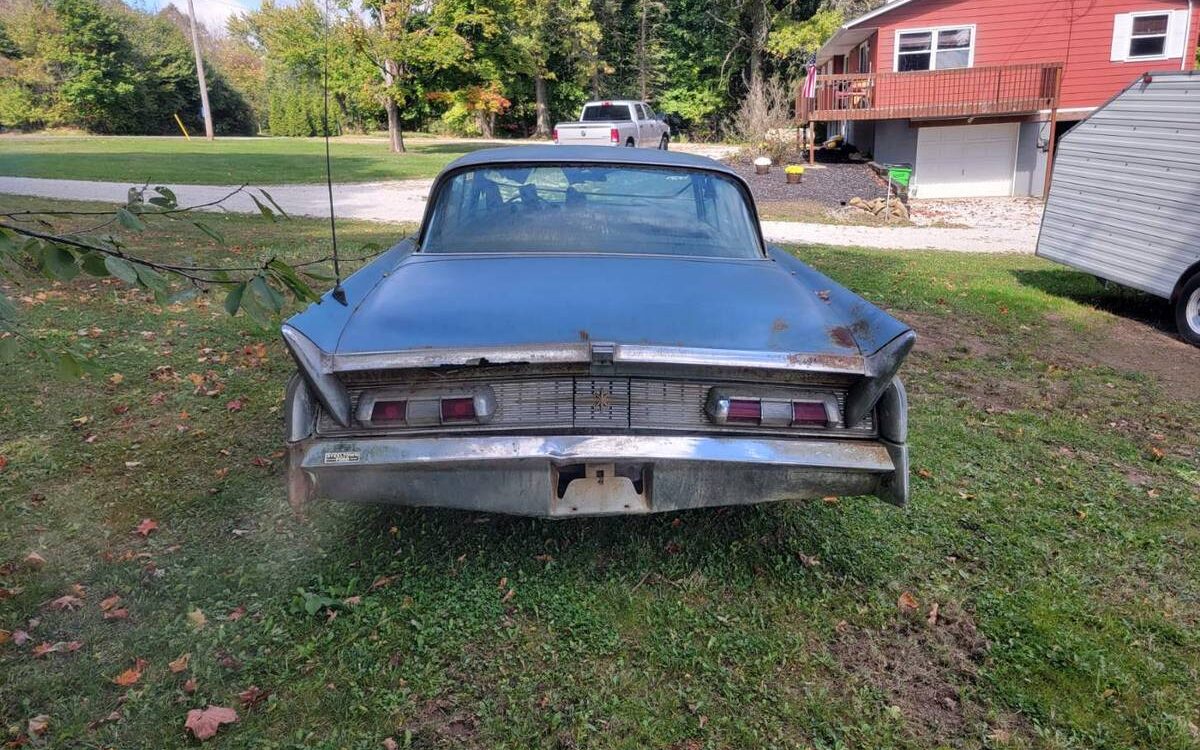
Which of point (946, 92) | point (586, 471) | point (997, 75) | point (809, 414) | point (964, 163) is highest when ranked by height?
point (997, 75)

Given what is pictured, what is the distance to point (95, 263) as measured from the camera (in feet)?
6.87

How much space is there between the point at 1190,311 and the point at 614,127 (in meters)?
15.8

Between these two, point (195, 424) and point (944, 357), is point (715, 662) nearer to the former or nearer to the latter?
point (195, 424)

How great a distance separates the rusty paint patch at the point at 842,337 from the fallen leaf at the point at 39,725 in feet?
9.02

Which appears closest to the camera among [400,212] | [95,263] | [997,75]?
[95,263]

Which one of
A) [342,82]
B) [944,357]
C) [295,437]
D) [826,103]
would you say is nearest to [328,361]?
[295,437]

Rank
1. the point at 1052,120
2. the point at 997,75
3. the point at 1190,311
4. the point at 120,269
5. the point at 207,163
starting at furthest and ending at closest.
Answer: the point at 207,163, the point at 997,75, the point at 1052,120, the point at 1190,311, the point at 120,269

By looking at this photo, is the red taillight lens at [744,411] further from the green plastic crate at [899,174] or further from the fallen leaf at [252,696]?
the green plastic crate at [899,174]

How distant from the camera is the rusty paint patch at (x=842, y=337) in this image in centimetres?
289

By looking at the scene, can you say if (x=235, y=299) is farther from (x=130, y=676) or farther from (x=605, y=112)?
(x=605, y=112)

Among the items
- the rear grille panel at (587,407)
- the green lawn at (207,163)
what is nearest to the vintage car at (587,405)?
the rear grille panel at (587,407)

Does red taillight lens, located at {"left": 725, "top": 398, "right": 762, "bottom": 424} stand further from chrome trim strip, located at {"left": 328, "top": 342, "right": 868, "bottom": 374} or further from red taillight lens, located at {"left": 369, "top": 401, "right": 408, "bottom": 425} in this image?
red taillight lens, located at {"left": 369, "top": 401, "right": 408, "bottom": 425}

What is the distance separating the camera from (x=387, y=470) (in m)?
2.74

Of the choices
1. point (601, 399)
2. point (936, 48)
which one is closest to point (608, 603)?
point (601, 399)
